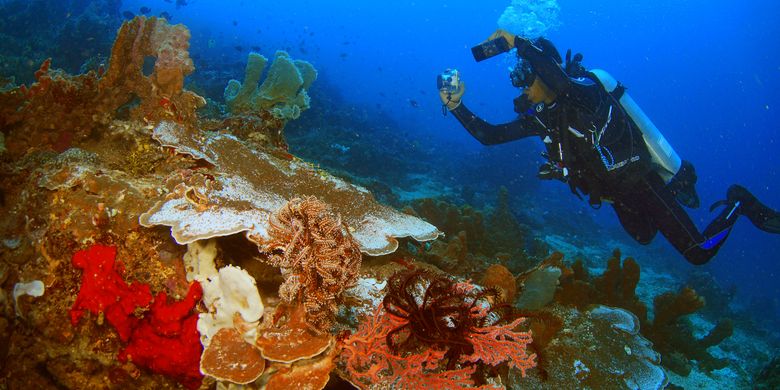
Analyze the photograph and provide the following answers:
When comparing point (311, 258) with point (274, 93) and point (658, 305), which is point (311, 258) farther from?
point (658, 305)

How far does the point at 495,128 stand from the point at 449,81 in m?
1.33

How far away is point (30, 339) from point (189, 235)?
1448mm

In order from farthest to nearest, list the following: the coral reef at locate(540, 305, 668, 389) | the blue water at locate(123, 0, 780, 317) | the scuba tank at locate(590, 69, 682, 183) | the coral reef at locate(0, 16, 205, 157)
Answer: the blue water at locate(123, 0, 780, 317) < the scuba tank at locate(590, 69, 682, 183) < the coral reef at locate(540, 305, 668, 389) < the coral reef at locate(0, 16, 205, 157)

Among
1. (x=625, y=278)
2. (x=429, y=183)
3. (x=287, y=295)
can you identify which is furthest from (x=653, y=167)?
(x=429, y=183)

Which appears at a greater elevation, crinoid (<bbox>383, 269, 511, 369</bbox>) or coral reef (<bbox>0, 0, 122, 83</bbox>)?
crinoid (<bbox>383, 269, 511, 369</bbox>)

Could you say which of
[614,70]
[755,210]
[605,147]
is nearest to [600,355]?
[605,147]

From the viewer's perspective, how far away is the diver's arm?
254 inches

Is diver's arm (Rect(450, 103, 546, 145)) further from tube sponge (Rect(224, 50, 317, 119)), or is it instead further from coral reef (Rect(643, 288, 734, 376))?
coral reef (Rect(643, 288, 734, 376))

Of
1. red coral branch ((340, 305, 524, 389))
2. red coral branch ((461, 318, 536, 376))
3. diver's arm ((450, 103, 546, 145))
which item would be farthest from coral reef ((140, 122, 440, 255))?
diver's arm ((450, 103, 546, 145))

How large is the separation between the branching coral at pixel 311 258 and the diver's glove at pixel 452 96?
493 cm

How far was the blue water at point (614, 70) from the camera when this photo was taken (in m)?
27.4

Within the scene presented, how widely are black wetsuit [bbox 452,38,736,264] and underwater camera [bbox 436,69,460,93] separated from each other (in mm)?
1111

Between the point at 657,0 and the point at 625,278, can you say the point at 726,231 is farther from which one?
the point at 657,0

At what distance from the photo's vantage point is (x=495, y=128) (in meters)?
6.80
